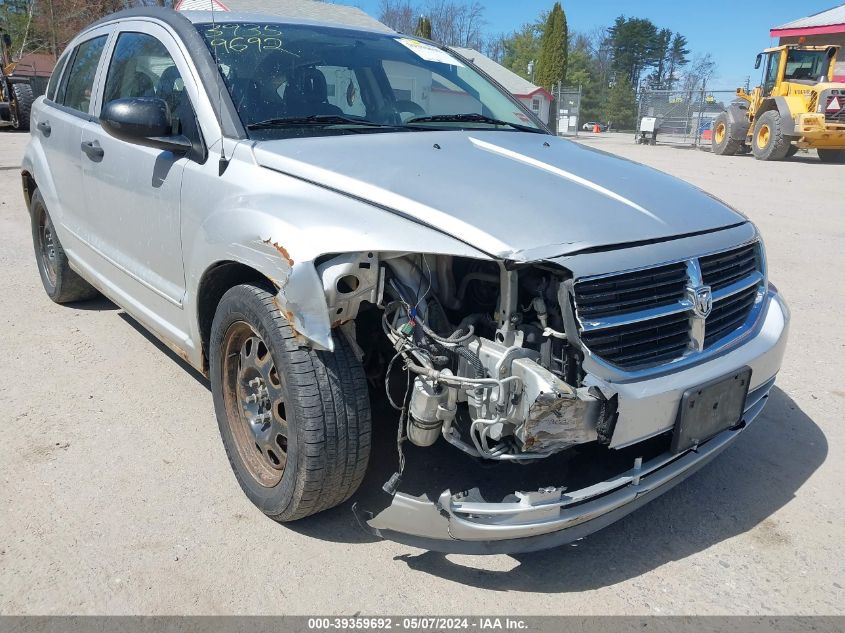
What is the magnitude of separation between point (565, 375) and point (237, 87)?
188cm

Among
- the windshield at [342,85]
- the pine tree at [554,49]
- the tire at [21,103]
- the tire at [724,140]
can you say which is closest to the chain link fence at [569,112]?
the pine tree at [554,49]

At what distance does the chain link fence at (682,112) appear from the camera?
90.1 feet

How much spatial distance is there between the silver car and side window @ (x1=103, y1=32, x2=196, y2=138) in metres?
0.02

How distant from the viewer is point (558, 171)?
8.74 feet

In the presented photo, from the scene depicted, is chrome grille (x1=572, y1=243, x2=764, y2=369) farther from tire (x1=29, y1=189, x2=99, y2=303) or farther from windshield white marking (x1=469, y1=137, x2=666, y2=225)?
tire (x1=29, y1=189, x2=99, y2=303)

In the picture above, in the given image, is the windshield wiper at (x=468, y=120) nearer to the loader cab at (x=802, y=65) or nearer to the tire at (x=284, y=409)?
the tire at (x=284, y=409)

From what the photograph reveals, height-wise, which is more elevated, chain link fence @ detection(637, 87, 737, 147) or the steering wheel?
the steering wheel

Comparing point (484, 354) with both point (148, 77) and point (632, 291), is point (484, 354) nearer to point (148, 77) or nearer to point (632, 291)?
point (632, 291)

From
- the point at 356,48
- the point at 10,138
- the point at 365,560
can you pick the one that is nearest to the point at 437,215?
the point at 365,560

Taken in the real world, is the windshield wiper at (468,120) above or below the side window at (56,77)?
below

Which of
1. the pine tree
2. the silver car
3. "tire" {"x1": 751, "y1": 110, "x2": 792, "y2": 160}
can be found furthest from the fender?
the pine tree

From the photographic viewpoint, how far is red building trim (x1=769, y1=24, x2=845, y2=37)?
1106 inches

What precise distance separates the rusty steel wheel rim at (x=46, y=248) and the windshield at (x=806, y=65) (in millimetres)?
19402

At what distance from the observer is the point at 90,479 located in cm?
292
